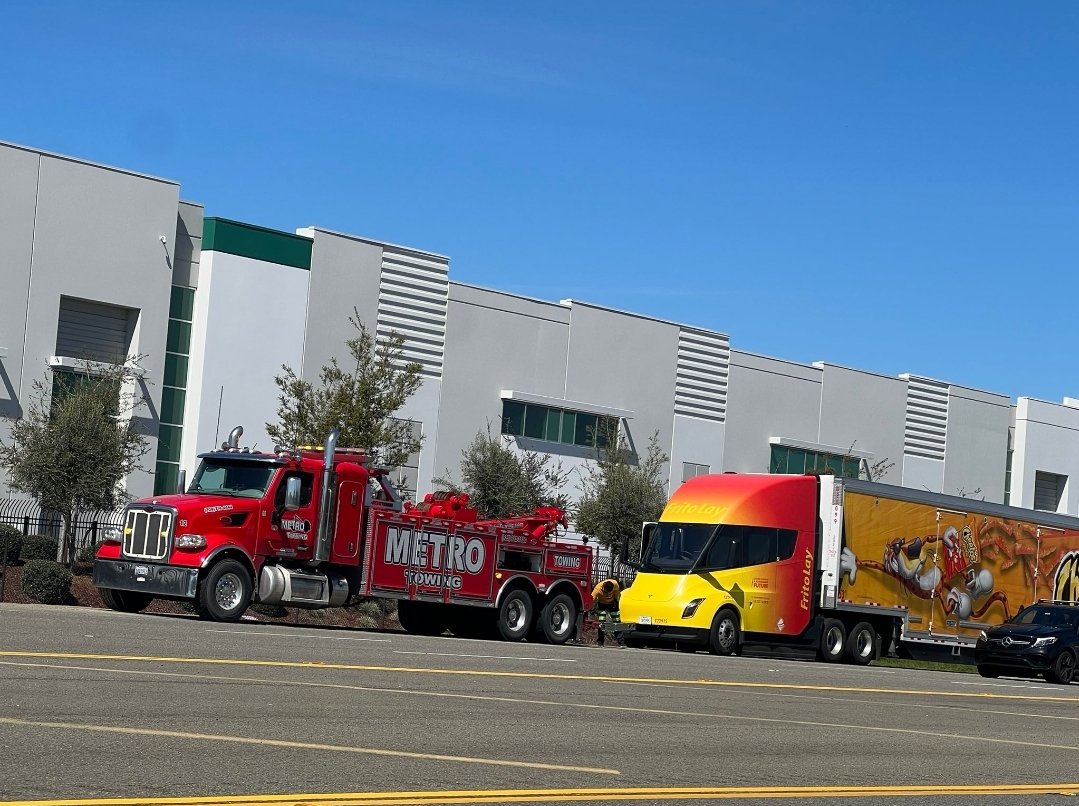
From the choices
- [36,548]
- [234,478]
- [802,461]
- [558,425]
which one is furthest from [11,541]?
[802,461]

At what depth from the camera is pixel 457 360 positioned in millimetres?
53281

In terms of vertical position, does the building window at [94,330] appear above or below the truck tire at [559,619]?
above

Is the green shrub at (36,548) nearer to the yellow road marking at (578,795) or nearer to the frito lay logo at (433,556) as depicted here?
the frito lay logo at (433,556)

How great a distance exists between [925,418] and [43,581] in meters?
45.6

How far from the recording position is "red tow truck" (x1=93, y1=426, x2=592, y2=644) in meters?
24.3

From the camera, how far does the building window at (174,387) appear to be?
46688mm

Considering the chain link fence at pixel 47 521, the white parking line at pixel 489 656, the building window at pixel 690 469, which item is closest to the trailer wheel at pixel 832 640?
the white parking line at pixel 489 656

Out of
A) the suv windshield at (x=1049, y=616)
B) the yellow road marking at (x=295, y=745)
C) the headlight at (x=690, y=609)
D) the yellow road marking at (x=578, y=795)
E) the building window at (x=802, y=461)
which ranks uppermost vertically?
the building window at (x=802, y=461)

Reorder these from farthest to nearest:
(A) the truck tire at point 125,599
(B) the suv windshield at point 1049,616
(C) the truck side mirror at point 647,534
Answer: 1. (C) the truck side mirror at point 647,534
2. (B) the suv windshield at point 1049,616
3. (A) the truck tire at point 125,599

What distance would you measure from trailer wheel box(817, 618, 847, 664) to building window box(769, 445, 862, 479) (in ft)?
104

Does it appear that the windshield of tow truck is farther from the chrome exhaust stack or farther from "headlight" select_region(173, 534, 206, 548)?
"headlight" select_region(173, 534, 206, 548)

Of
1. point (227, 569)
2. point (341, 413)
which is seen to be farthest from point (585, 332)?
point (227, 569)

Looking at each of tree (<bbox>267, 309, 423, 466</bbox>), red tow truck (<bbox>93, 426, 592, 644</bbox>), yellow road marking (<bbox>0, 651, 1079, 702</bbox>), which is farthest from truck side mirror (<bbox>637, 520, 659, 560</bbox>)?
tree (<bbox>267, 309, 423, 466</bbox>)

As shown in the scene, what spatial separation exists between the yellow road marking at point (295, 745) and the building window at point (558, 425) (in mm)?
44694
